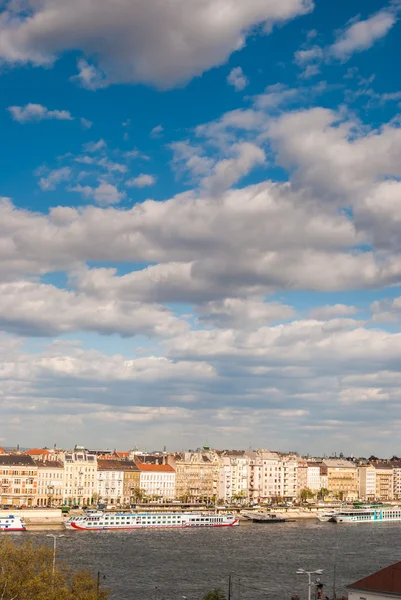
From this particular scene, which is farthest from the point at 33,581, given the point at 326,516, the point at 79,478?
the point at 79,478

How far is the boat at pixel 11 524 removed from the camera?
114 metres

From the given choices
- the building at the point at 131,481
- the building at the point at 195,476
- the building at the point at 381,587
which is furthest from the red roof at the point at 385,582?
the building at the point at 195,476

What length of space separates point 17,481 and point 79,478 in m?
15.5

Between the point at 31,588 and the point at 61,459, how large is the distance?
128720mm

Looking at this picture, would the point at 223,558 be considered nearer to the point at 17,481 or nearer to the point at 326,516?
the point at 17,481

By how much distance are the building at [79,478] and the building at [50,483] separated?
1469 mm

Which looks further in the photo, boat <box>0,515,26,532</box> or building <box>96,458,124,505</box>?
building <box>96,458,124,505</box>

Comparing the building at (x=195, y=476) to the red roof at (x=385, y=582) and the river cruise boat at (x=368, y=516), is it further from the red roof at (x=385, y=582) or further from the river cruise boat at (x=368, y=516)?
the red roof at (x=385, y=582)

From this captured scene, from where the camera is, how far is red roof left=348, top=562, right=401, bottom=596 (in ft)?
128

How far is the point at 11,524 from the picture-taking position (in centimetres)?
11475

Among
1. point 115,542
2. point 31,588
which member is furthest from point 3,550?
point 115,542

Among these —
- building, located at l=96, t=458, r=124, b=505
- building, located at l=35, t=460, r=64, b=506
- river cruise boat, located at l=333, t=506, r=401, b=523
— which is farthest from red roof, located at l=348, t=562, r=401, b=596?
building, located at l=96, t=458, r=124, b=505

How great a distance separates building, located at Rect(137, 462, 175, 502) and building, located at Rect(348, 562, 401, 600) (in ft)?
458

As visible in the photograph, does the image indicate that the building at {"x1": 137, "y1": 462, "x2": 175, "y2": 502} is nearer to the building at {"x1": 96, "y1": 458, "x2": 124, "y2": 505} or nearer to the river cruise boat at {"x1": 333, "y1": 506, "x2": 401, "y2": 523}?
the building at {"x1": 96, "y1": 458, "x2": 124, "y2": 505}
